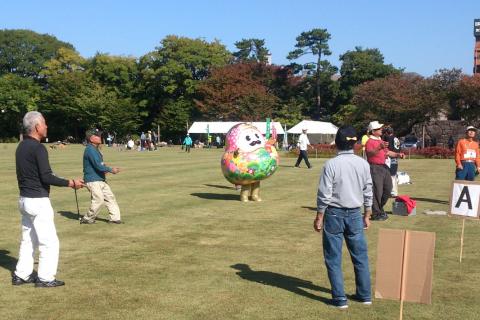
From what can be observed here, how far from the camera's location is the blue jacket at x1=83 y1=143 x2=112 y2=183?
11.2m


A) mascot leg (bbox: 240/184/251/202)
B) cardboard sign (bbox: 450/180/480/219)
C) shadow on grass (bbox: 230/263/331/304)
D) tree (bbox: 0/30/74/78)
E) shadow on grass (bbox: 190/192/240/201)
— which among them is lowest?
shadow on grass (bbox: 230/263/331/304)

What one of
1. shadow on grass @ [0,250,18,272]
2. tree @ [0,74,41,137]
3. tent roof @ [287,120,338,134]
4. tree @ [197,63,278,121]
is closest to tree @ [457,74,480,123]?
tent roof @ [287,120,338,134]

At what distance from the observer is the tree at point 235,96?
230ft

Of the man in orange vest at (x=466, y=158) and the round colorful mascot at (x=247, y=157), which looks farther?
the round colorful mascot at (x=247, y=157)

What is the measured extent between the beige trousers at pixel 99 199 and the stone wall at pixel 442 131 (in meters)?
51.3

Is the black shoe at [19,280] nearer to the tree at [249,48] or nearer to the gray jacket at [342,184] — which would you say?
the gray jacket at [342,184]

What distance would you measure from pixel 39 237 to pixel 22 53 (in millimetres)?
91570

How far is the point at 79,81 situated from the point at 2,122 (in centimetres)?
1341

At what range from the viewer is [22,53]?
9062cm

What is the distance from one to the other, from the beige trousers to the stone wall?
51.3m

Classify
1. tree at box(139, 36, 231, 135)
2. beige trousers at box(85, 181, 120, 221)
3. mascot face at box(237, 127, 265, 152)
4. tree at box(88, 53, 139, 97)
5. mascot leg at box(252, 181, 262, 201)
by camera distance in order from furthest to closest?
1. tree at box(88, 53, 139, 97)
2. tree at box(139, 36, 231, 135)
3. mascot leg at box(252, 181, 262, 201)
4. mascot face at box(237, 127, 265, 152)
5. beige trousers at box(85, 181, 120, 221)

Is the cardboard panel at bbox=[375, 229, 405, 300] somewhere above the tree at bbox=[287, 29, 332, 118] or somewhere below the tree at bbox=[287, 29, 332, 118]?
below

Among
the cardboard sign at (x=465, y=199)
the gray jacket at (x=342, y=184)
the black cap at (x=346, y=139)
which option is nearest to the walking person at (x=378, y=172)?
the cardboard sign at (x=465, y=199)

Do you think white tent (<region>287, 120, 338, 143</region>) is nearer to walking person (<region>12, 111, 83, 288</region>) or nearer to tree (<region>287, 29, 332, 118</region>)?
tree (<region>287, 29, 332, 118</region>)
